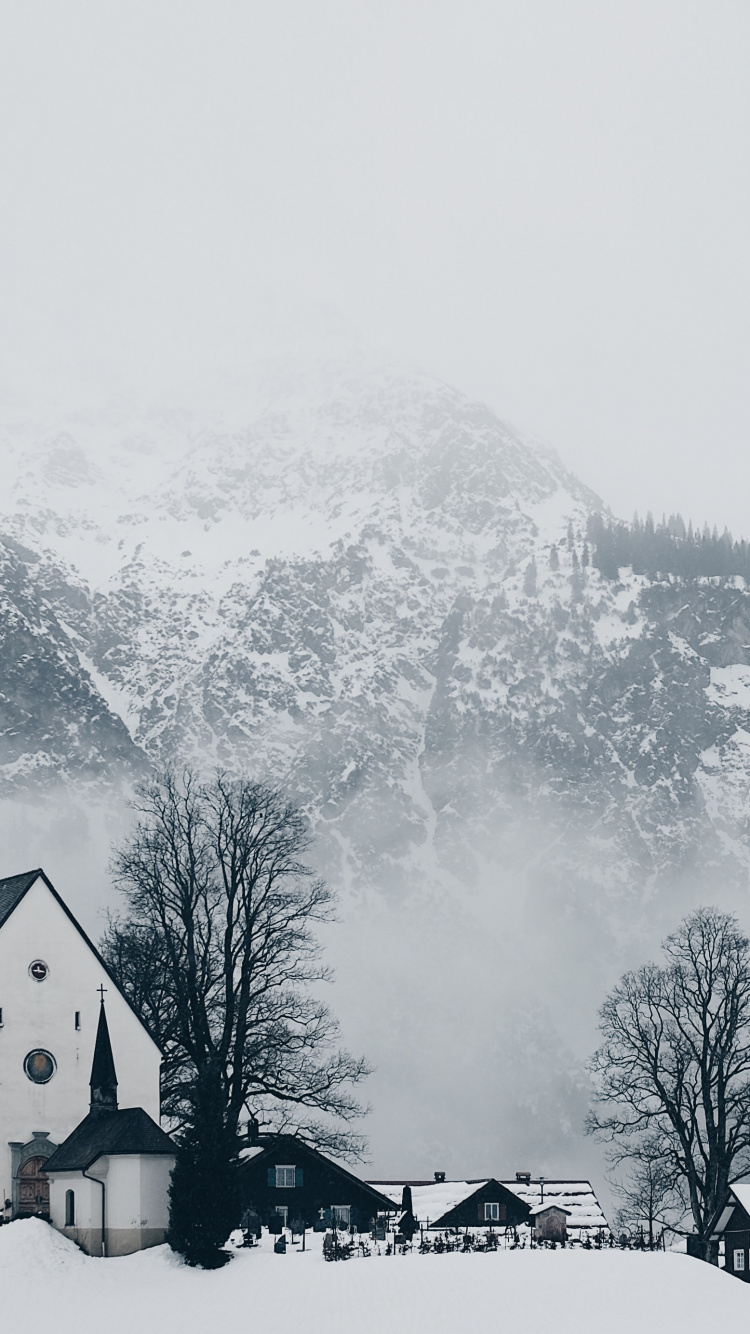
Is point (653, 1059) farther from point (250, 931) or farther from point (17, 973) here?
point (17, 973)

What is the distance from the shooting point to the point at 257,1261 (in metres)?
57.0

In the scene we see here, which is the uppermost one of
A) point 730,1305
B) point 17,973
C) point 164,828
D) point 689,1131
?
point 164,828

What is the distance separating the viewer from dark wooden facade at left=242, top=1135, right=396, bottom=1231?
264ft

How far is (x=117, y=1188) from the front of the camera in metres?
60.8

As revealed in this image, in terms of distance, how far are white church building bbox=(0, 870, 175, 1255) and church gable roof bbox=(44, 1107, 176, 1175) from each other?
52mm

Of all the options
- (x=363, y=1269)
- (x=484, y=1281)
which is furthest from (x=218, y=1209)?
(x=484, y=1281)

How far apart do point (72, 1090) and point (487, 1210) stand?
31.2m

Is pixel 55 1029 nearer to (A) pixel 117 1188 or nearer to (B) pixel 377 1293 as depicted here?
(A) pixel 117 1188

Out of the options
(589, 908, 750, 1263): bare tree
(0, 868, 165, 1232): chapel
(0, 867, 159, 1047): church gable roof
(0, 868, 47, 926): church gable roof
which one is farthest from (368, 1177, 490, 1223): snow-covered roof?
(0, 868, 47, 926): church gable roof

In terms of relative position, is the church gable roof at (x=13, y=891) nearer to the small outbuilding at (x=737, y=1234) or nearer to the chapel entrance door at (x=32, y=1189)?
the chapel entrance door at (x=32, y=1189)

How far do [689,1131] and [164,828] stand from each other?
24.0m

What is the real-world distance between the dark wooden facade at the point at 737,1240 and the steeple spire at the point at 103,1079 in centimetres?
3220

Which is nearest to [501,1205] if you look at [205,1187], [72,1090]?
[72,1090]

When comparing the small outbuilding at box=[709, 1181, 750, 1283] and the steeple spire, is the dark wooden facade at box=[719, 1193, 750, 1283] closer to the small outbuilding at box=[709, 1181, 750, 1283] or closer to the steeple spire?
the small outbuilding at box=[709, 1181, 750, 1283]
